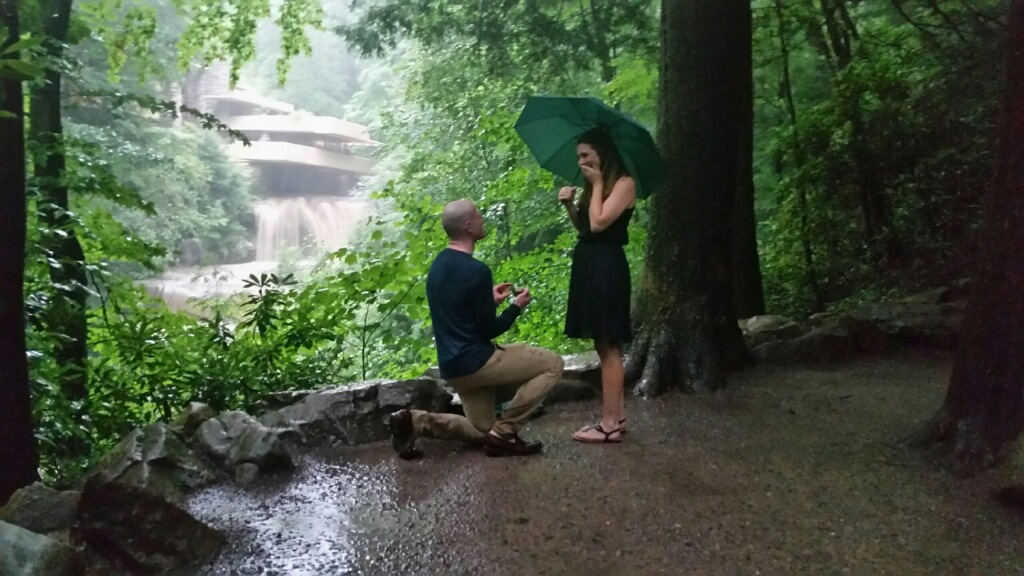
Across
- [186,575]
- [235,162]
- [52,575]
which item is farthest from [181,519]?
[235,162]

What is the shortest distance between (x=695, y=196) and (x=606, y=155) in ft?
4.59

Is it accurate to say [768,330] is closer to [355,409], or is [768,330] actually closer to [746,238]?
[746,238]

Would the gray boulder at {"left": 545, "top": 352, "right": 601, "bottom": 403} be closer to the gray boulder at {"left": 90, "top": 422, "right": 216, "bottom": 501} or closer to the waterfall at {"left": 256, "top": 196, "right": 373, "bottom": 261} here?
the gray boulder at {"left": 90, "top": 422, "right": 216, "bottom": 501}

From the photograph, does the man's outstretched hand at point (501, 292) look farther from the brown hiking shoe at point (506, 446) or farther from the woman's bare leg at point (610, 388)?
the brown hiking shoe at point (506, 446)

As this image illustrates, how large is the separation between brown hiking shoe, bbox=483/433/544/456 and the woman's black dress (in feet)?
2.43

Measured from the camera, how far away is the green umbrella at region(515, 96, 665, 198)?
453cm

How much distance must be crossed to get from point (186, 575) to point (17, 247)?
2.18m

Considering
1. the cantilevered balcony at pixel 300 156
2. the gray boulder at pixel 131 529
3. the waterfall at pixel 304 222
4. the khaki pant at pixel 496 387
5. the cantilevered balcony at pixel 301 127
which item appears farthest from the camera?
the cantilevered balcony at pixel 301 127

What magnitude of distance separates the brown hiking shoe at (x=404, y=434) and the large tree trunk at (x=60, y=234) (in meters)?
2.45

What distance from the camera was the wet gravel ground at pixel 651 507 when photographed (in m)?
3.19

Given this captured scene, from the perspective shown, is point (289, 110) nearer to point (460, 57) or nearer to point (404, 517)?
point (460, 57)

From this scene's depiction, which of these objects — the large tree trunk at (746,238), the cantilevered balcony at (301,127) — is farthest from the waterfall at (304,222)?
the large tree trunk at (746,238)

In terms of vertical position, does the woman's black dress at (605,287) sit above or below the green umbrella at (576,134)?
below

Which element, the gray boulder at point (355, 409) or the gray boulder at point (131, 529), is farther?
the gray boulder at point (355, 409)
